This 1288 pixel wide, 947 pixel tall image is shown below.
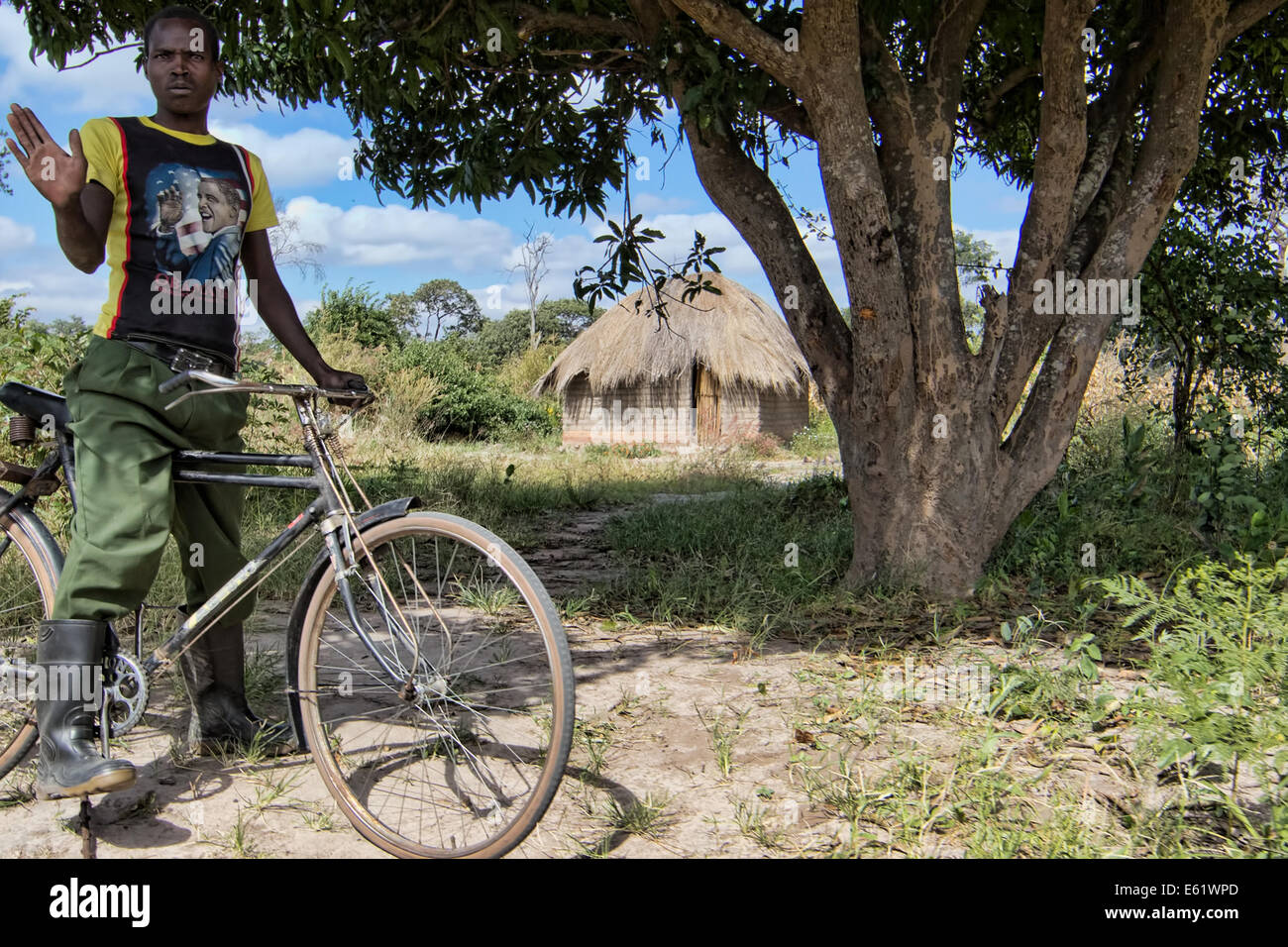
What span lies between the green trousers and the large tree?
2269mm

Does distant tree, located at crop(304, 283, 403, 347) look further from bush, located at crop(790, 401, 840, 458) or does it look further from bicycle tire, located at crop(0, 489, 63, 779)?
bicycle tire, located at crop(0, 489, 63, 779)

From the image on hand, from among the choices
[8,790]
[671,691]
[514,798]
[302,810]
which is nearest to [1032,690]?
[671,691]

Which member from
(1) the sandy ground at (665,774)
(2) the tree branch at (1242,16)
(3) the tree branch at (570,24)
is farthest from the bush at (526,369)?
(1) the sandy ground at (665,774)

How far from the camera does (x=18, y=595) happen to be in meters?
3.54

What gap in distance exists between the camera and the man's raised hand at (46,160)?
2164mm

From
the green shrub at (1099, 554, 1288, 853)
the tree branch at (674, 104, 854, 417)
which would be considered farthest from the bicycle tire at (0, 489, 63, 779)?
the tree branch at (674, 104, 854, 417)

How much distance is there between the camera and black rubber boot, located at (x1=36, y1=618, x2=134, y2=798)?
231cm

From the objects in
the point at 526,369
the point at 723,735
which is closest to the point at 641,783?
the point at 723,735

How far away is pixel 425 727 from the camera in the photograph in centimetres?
258

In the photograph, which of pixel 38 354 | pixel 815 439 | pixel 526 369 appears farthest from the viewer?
pixel 526 369

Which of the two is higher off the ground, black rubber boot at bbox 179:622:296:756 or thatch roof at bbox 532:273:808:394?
thatch roof at bbox 532:273:808:394

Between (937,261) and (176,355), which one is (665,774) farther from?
(937,261)

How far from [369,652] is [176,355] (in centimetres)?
91

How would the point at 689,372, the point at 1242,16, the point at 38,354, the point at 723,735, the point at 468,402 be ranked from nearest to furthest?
1. the point at 723,735
2. the point at 1242,16
3. the point at 38,354
4. the point at 689,372
5. the point at 468,402
